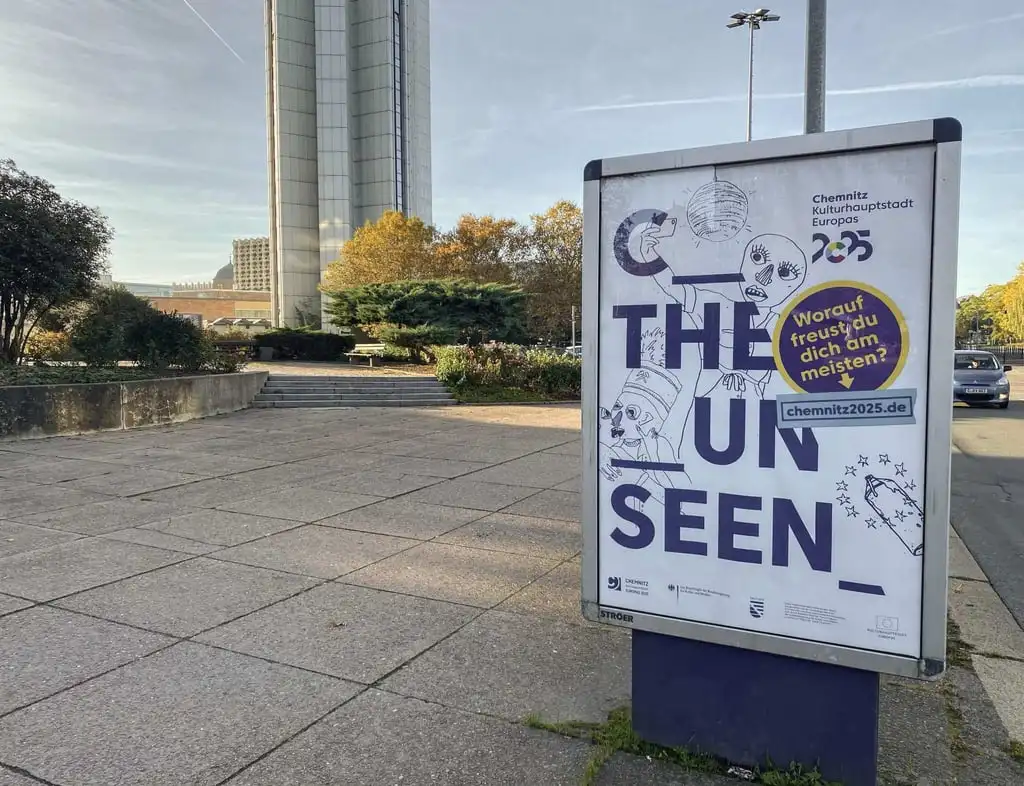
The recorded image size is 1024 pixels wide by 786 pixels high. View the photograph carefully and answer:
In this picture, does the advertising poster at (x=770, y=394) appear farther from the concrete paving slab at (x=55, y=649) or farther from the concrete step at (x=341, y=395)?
the concrete step at (x=341, y=395)

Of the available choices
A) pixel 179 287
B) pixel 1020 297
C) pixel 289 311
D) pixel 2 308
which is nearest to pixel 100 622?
pixel 2 308

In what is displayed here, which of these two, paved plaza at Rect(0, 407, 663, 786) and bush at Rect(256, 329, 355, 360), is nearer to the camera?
paved plaza at Rect(0, 407, 663, 786)

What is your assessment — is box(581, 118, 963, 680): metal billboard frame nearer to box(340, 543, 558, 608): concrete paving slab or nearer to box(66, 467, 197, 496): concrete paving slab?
box(340, 543, 558, 608): concrete paving slab

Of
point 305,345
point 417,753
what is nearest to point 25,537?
point 417,753

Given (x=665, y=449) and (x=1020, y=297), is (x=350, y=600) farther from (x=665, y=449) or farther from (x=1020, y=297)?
(x=1020, y=297)

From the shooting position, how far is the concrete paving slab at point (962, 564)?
5531 millimetres

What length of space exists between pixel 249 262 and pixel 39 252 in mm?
167854

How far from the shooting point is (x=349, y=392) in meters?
17.6

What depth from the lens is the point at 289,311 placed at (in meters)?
61.3

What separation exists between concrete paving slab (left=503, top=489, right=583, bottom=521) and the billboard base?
378cm

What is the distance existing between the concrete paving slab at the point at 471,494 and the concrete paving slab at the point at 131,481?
2.78 m

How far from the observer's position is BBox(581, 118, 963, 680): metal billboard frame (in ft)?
7.66

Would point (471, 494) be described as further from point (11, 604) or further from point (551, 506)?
point (11, 604)

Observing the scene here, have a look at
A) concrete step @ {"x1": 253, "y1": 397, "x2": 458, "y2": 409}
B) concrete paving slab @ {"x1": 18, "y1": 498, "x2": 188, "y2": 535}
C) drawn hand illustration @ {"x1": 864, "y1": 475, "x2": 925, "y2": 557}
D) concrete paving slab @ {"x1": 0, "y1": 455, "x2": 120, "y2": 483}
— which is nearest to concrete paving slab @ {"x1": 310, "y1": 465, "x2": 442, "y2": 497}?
concrete paving slab @ {"x1": 18, "y1": 498, "x2": 188, "y2": 535}
